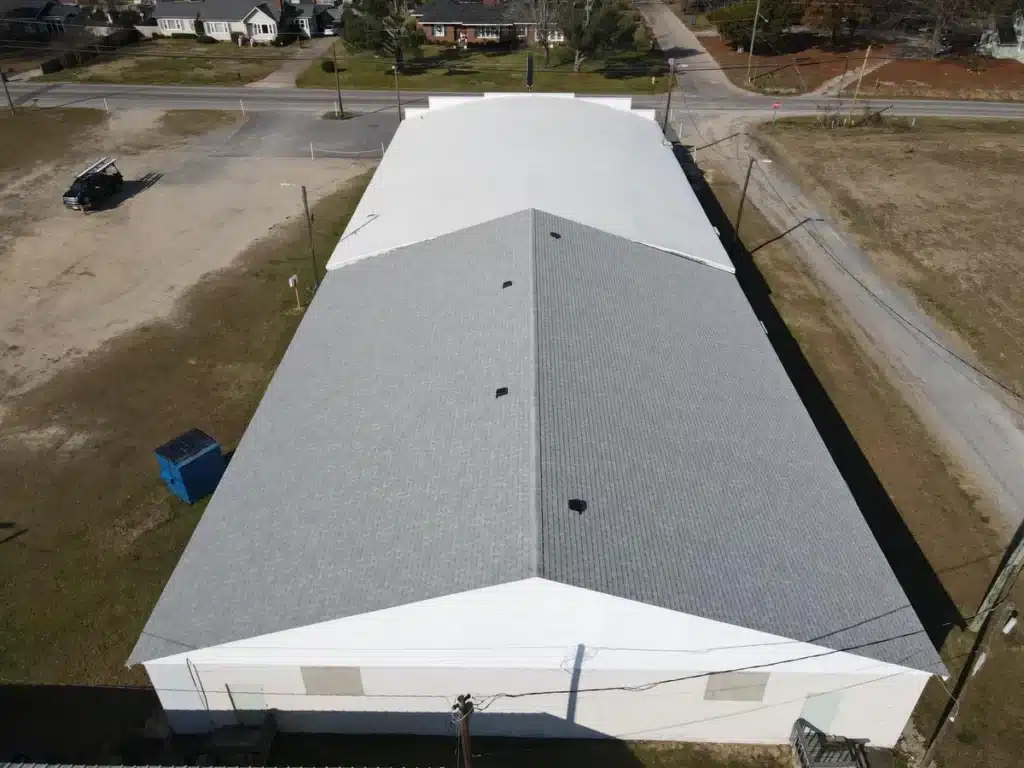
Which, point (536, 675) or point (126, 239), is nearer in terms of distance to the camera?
point (536, 675)

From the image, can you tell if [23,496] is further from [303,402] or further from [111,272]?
[111,272]

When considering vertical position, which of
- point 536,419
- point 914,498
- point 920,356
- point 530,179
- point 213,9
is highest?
point 213,9

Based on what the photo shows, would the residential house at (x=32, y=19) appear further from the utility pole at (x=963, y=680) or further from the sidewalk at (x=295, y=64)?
the utility pole at (x=963, y=680)

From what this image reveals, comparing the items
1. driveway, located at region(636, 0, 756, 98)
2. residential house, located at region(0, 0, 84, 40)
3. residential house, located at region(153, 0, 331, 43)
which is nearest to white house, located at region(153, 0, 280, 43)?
residential house, located at region(153, 0, 331, 43)

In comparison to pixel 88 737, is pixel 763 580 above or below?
above

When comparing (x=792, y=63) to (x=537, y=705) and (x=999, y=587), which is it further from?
(x=537, y=705)

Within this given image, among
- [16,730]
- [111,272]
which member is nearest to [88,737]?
[16,730]

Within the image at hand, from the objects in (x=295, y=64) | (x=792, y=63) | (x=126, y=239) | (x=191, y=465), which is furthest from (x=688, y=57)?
(x=191, y=465)
